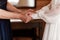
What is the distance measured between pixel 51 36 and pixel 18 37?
1.32 meters

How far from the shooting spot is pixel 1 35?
4.53 feet

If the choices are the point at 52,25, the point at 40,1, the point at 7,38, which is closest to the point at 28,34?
the point at 40,1

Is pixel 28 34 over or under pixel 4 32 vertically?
under

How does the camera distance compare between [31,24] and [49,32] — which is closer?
[49,32]

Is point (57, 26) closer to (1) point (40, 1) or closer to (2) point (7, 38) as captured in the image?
(2) point (7, 38)

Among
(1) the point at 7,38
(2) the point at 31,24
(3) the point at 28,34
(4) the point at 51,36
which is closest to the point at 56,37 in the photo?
(4) the point at 51,36

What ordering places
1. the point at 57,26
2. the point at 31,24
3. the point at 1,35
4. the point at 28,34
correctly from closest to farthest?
the point at 57,26 < the point at 1,35 < the point at 31,24 < the point at 28,34

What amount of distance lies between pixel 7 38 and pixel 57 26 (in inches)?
17.8

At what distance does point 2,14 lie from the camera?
1.36 metres

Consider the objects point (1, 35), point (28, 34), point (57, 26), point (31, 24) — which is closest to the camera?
point (57, 26)

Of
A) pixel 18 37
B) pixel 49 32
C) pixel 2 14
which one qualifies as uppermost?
pixel 2 14

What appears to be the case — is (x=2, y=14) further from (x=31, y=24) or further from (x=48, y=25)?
(x=31, y=24)

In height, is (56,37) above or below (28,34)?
above

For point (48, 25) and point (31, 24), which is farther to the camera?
point (31, 24)
